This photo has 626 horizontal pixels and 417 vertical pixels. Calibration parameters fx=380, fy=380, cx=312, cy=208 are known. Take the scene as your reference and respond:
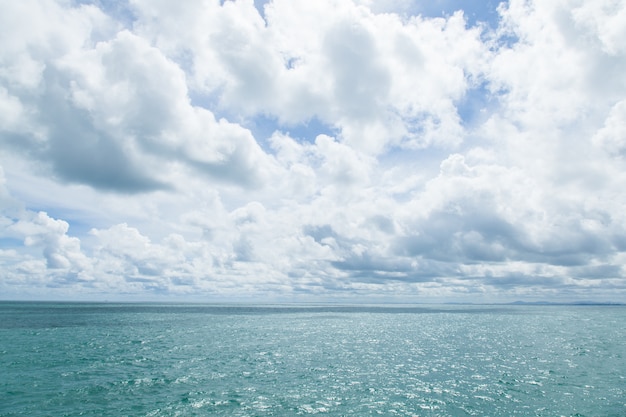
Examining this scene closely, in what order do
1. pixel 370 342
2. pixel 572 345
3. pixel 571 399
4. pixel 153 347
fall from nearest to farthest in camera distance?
pixel 571 399, pixel 153 347, pixel 572 345, pixel 370 342

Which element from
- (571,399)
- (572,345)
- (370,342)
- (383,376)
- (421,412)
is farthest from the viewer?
(370,342)

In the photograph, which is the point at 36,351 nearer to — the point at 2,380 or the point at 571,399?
the point at 2,380

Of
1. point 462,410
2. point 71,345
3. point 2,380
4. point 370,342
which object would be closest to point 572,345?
point 370,342

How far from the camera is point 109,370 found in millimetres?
43312

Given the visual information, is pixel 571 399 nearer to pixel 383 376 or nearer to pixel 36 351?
pixel 383 376

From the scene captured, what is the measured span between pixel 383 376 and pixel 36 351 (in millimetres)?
51204

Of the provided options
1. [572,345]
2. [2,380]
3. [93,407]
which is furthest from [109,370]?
[572,345]

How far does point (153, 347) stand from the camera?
203ft

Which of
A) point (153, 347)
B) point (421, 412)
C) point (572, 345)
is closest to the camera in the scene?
point (421, 412)

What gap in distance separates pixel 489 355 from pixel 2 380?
5961cm

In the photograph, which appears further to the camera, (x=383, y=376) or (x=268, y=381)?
(x=383, y=376)

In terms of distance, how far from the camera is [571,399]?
1284 inches

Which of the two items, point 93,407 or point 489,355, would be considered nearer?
point 93,407

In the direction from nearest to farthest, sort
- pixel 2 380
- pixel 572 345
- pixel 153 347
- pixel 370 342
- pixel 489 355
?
pixel 2 380 < pixel 489 355 < pixel 153 347 < pixel 572 345 < pixel 370 342
